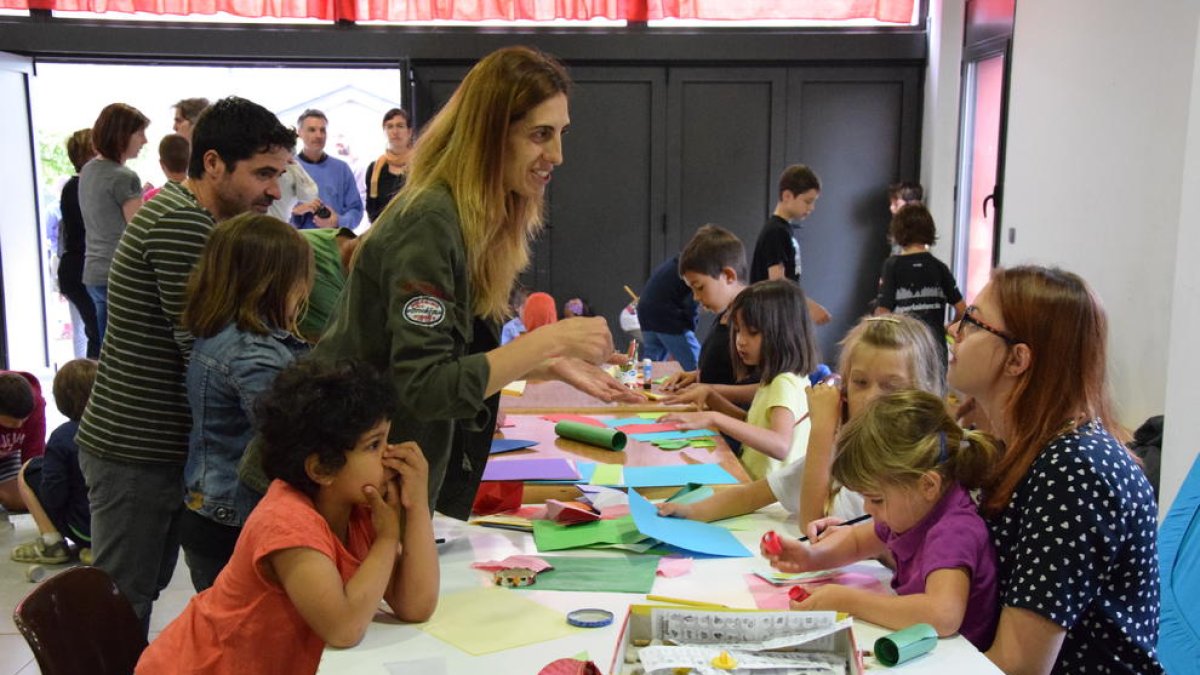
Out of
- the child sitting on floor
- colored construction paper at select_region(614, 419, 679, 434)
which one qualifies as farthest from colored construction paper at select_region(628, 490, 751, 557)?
the child sitting on floor

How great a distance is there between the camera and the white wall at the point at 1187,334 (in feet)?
8.70

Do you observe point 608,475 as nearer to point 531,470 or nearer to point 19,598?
point 531,470

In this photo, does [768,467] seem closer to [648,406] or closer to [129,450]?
[648,406]

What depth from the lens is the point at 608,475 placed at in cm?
251

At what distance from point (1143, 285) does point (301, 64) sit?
18.1 feet

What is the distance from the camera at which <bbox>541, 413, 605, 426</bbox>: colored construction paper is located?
10.5ft

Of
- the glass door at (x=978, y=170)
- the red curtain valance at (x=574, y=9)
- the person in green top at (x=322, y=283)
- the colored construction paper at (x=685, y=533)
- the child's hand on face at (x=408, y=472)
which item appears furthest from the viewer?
the red curtain valance at (x=574, y=9)

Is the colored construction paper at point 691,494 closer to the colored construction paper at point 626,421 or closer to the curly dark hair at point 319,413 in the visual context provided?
the curly dark hair at point 319,413

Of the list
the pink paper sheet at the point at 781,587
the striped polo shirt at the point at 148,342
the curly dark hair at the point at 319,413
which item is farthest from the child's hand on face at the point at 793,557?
the striped polo shirt at the point at 148,342

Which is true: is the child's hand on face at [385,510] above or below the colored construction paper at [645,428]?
above

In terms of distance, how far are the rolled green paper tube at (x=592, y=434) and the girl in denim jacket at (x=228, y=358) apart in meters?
1.00

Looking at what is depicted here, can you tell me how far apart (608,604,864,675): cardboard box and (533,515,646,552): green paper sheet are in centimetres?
47

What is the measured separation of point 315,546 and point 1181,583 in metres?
1.30

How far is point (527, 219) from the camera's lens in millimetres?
1871
